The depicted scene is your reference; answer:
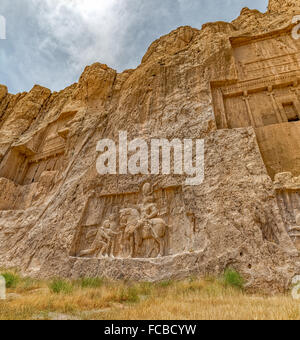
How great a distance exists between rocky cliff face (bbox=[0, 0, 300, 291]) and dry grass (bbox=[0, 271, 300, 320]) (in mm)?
697

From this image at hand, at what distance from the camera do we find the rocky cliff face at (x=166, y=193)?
19.4ft

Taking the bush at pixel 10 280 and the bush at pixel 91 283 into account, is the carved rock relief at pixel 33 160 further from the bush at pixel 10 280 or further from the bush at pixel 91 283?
the bush at pixel 91 283

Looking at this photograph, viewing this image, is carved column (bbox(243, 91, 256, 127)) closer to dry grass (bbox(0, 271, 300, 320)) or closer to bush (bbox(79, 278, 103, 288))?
dry grass (bbox(0, 271, 300, 320))

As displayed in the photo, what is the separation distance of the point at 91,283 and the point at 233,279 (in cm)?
361

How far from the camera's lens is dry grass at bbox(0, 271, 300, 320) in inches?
131

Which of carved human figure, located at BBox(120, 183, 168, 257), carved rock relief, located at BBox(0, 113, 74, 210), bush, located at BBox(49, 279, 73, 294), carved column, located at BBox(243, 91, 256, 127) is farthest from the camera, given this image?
carved rock relief, located at BBox(0, 113, 74, 210)

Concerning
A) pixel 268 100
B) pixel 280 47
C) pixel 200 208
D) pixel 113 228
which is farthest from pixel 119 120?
pixel 280 47

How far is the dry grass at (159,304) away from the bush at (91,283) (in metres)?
0.04

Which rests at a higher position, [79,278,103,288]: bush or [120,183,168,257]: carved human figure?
[120,183,168,257]: carved human figure

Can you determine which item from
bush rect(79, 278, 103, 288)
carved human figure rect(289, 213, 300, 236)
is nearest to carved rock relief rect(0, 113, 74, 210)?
bush rect(79, 278, 103, 288)

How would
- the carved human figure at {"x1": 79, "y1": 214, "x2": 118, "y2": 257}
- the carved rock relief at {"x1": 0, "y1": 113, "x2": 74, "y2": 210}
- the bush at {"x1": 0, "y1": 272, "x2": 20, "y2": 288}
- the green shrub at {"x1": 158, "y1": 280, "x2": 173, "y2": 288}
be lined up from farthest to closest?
the carved rock relief at {"x1": 0, "y1": 113, "x2": 74, "y2": 210} < the carved human figure at {"x1": 79, "y1": 214, "x2": 118, "y2": 257} < the bush at {"x1": 0, "y1": 272, "x2": 20, "y2": 288} < the green shrub at {"x1": 158, "y1": 280, "x2": 173, "y2": 288}

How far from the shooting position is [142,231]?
712 centimetres

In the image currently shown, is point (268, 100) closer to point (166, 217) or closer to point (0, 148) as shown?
point (166, 217)

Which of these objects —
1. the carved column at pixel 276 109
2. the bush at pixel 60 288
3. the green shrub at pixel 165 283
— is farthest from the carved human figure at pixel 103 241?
the carved column at pixel 276 109
